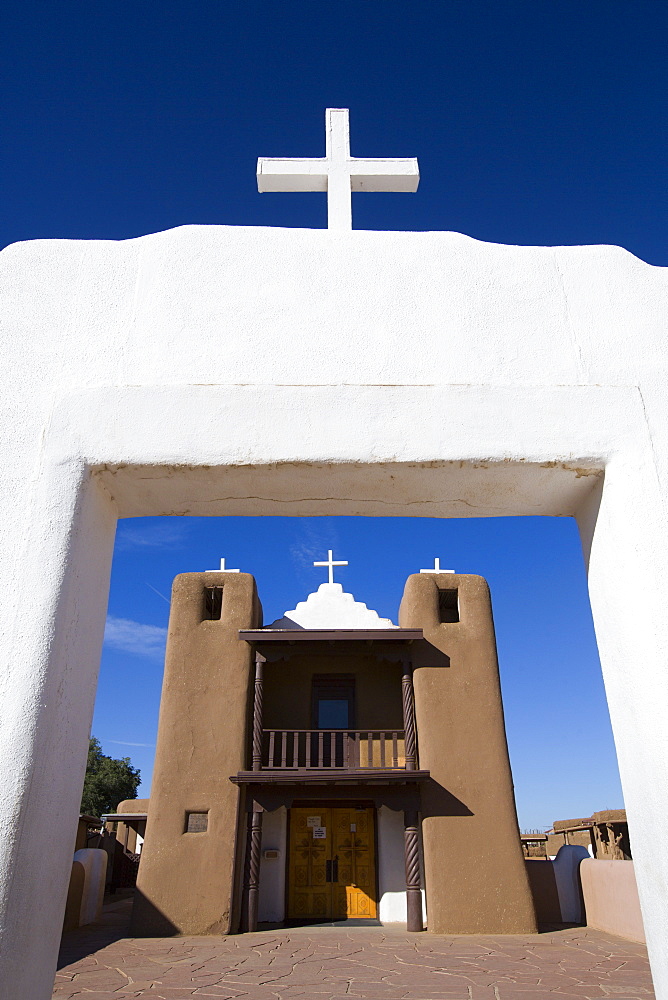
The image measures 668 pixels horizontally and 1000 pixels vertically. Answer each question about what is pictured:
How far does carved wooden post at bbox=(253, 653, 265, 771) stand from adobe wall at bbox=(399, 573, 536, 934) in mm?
2964

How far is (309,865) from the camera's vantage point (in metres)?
13.5

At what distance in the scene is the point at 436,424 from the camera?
80.9 inches

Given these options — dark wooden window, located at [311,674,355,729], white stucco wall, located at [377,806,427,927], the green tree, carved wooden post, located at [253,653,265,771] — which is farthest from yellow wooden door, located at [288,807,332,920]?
the green tree

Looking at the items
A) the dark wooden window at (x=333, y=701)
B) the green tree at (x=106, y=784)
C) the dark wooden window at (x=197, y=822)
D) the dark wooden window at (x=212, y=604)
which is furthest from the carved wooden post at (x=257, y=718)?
the green tree at (x=106, y=784)

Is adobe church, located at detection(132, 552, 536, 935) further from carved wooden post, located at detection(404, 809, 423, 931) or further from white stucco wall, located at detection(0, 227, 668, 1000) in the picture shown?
white stucco wall, located at detection(0, 227, 668, 1000)

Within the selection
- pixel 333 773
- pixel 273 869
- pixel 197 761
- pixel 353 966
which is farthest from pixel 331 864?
pixel 353 966

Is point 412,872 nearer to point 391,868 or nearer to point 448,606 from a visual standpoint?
point 391,868

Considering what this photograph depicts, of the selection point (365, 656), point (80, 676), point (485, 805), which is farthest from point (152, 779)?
point (80, 676)

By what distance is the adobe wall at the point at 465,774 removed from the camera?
37.4 feet

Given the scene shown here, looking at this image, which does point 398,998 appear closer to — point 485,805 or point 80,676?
point 485,805

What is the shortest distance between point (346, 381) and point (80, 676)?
1.15 metres

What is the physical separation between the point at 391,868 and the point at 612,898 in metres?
4.01

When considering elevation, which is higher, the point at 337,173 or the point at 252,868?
the point at 337,173

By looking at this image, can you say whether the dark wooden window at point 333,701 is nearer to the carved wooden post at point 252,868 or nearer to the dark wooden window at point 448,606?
the dark wooden window at point 448,606
